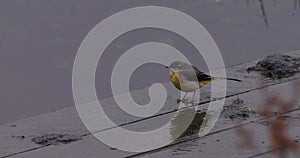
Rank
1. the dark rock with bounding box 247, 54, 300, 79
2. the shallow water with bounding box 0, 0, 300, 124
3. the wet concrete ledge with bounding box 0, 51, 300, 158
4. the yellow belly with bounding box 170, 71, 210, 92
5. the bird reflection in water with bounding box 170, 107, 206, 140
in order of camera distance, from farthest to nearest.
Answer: the shallow water with bounding box 0, 0, 300, 124
the dark rock with bounding box 247, 54, 300, 79
the yellow belly with bounding box 170, 71, 210, 92
the bird reflection in water with bounding box 170, 107, 206, 140
the wet concrete ledge with bounding box 0, 51, 300, 158

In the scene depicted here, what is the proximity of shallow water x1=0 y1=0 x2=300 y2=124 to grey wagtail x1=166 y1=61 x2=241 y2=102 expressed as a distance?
1.68m

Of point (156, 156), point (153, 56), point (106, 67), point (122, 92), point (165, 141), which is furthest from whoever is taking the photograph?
point (106, 67)

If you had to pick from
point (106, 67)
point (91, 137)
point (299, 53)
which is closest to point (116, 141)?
point (91, 137)

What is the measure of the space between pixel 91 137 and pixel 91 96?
3.08 ft

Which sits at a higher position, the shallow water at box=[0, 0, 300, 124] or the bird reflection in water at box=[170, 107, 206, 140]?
the shallow water at box=[0, 0, 300, 124]

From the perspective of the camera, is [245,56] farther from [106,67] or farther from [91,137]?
[91,137]

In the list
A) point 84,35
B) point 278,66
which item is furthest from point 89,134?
point 84,35

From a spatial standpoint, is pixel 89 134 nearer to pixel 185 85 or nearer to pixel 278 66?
pixel 185 85

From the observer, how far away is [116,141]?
3.76 meters

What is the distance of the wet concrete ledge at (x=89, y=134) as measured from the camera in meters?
3.59

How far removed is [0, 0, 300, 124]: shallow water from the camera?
21.6 ft

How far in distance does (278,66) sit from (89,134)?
1.70m

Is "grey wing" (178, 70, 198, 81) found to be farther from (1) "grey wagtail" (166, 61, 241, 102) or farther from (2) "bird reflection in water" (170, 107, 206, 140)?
(2) "bird reflection in water" (170, 107, 206, 140)

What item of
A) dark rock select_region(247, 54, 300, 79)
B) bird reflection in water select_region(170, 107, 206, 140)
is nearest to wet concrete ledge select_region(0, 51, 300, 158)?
bird reflection in water select_region(170, 107, 206, 140)
